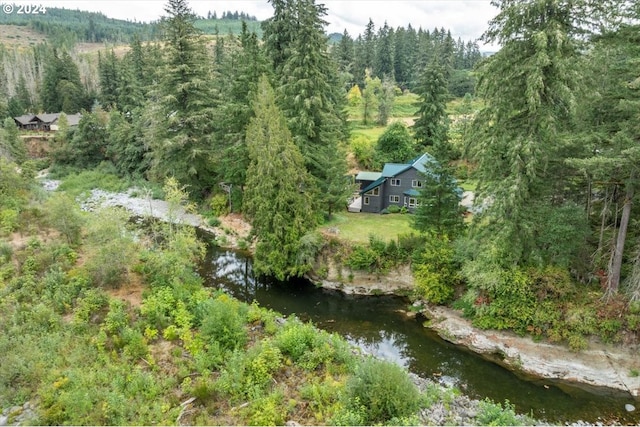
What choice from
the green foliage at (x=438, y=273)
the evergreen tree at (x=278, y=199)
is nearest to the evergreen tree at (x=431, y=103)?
the evergreen tree at (x=278, y=199)

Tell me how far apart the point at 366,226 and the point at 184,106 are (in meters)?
18.4

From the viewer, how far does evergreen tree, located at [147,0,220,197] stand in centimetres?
3058

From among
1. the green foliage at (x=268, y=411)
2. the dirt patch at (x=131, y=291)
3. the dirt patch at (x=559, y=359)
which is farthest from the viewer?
the dirt patch at (x=131, y=291)

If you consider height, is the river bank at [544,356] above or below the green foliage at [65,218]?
below

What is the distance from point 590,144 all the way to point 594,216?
202 inches

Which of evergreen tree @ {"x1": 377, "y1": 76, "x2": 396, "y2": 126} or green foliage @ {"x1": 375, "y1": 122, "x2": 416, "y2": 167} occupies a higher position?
evergreen tree @ {"x1": 377, "y1": 76, "x2": 396, "y2": 126}

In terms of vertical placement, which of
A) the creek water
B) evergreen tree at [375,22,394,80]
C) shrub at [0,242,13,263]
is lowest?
the creek water

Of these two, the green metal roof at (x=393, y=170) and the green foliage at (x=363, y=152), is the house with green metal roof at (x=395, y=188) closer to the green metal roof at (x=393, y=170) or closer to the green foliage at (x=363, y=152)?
the green metal roof at (x=393, y=170)

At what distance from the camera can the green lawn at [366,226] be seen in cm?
2345

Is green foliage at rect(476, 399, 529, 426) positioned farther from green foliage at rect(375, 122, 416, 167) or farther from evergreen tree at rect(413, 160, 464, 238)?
green foliage at rect(375, 122, 416, 167)

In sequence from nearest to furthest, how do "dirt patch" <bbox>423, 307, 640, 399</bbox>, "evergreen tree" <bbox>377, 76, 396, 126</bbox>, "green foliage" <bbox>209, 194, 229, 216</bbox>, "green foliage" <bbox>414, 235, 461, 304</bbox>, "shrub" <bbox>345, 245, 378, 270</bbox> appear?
"dirt patch" <bbox>423, 307, 640, 399</bbox> < "green foliage" <bbox>414, 235, 461, 304</bbox> < "shrub" <bbox>345, 245, 378, 270</bbox> < "green foliage" <bbox>209, 194, 229, 216</bbox> < "evergreen tree" <bbox>377, 76, 396, 126</bbox>

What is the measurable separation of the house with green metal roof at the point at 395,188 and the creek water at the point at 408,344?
1028 centimetres

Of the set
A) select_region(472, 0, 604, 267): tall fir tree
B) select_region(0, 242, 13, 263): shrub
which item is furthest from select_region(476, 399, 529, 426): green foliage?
select_region(0, 242, 13, 263): shrub

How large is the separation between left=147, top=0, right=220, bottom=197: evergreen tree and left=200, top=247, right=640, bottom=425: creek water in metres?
10.4
